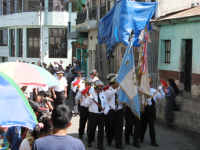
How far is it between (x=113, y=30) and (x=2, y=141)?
7.12m

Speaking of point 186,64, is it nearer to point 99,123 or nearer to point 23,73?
point 99,123

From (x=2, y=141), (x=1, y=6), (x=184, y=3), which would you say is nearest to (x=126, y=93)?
(x=2, y=141)

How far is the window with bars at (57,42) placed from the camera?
106 ft

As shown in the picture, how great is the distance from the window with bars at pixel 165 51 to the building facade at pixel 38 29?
16980 millimetres

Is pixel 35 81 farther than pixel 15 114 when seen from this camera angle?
Yes

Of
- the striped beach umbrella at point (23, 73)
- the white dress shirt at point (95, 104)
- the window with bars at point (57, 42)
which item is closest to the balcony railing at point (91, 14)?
the window with bars at point (57, 42)

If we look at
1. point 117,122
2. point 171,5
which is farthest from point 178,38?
point 117,122

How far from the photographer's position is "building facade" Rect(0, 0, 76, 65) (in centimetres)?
3169

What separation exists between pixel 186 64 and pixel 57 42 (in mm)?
21883

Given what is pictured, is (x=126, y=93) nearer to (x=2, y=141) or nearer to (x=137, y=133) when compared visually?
(x=137, y=133)

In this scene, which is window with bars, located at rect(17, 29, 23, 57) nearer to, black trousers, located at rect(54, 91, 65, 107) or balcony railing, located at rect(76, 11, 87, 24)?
balcony railing, located at rect(76, 11, 87, 24)

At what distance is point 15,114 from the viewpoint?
4031mm

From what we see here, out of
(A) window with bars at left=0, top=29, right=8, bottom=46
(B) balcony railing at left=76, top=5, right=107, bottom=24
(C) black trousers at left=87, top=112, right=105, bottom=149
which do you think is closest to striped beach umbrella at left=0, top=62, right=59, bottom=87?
(C) black trousers at left=87, top=112, right=105, bottom=149

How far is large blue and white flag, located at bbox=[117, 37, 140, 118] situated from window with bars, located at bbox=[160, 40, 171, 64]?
4436 millimetres
